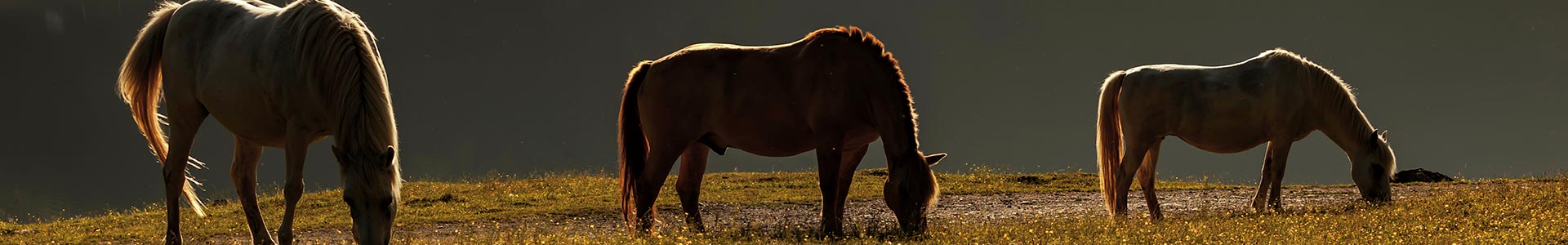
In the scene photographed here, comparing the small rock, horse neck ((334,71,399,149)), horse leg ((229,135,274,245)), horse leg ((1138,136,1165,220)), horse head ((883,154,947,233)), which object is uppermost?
horse neck ((334,71,399,149))

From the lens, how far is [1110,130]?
1442cm

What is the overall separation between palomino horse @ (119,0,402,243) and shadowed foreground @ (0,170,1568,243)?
5.32 feet

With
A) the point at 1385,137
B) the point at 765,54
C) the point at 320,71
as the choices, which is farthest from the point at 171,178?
the point at 1385,137

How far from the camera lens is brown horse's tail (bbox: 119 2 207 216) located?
10430 mm

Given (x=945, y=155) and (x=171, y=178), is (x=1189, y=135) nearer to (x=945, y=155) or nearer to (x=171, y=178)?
(x=945, y=155)

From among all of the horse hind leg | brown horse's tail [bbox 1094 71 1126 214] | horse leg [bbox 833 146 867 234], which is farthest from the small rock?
horse leg [bbox 833 146 867 234]

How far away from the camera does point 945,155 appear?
9766 mm

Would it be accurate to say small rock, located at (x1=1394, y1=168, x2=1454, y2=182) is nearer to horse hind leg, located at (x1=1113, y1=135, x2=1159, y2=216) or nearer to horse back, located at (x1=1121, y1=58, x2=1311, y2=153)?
horse back, located at (x1=1121, y1=58, x2=1311, y2=153)

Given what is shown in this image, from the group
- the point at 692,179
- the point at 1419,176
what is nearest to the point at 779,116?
the point at 692,179

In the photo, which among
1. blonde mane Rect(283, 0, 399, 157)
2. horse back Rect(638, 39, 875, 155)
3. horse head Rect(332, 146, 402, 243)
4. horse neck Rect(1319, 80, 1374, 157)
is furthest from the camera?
horse neck Rect(1319, 80, 1374, 157)

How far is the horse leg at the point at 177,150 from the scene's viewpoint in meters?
9.70

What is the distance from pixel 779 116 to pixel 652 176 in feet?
4.43

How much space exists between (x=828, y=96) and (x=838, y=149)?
0.43 metres

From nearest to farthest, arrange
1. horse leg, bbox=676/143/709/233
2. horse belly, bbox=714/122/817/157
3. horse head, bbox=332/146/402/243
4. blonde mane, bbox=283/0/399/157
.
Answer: horse head, bbox=332/146/402/243
blonde mane, bbox=283/0/399/157
horse belly, bbox=714/122/817/157
horse leg, bbox=676/143/709/233
